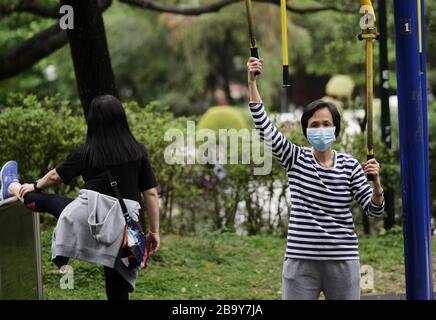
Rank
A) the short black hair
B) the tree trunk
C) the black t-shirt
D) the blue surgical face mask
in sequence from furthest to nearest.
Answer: the tree trunk < the black t-shirt < the short black hair < the blue surgical face mask

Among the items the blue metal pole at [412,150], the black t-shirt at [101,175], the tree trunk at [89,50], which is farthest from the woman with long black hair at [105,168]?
the tree trunk at [89,50]

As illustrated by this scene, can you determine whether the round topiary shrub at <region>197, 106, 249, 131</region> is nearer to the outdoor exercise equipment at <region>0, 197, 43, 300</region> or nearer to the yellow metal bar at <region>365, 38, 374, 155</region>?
the outdoor exercise equipment at <region>0, 197, 43, 300</region>

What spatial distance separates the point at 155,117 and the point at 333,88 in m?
18.1

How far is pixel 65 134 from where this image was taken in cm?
963

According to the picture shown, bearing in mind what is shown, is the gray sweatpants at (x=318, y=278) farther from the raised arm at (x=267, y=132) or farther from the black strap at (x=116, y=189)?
the black strap at (x=116, y=189)

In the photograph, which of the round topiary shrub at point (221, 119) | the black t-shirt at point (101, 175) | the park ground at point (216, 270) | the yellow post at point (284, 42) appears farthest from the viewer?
the round topiary shrub at point (221, 119)

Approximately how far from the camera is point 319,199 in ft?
15.5

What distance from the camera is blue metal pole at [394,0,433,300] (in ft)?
16.8

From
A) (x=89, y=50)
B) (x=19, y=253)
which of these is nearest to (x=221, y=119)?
(x=89, y=50)

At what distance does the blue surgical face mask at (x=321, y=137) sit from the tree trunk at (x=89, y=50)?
3.71 metres

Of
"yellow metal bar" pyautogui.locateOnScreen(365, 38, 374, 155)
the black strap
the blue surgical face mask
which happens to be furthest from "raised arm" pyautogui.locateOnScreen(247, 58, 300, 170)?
the black strap

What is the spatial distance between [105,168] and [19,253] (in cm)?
88

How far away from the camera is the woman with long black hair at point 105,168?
5129 mm
